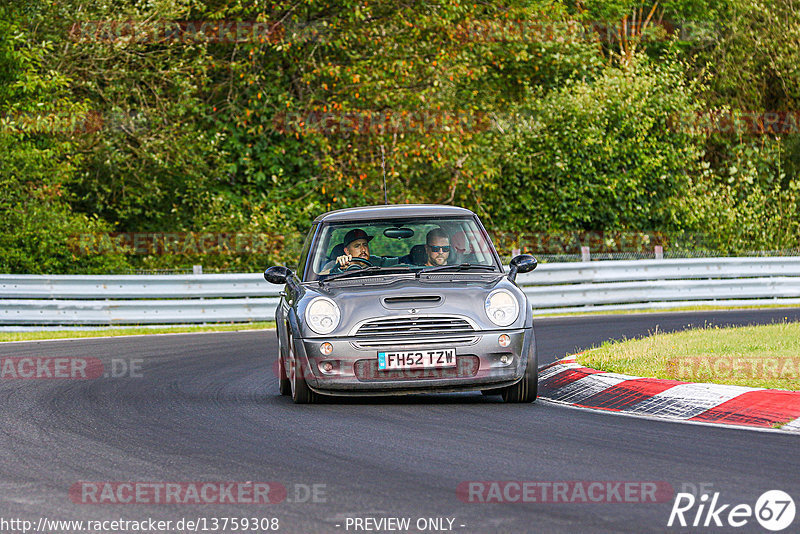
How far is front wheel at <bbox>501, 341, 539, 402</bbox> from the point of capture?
9.23 m

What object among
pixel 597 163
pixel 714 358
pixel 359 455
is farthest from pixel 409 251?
pixel 597 163

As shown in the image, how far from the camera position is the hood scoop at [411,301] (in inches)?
356

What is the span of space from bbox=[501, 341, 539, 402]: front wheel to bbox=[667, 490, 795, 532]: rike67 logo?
3.78 metres

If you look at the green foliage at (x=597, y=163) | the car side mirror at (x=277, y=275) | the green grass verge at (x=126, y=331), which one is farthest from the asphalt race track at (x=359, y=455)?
the green foliage at (x=597, y=163)

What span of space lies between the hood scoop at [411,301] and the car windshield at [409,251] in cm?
82

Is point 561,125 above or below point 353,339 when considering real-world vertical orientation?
above

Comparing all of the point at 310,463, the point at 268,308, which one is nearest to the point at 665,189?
the point at 268,308

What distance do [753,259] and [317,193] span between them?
9.47 meters

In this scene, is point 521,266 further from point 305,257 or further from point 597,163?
point 597,163

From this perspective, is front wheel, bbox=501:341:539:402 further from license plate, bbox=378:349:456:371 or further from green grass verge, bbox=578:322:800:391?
green grass verge, bbox=578:322:800:391

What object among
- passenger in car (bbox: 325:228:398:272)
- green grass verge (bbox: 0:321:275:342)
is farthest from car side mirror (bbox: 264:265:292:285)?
green grass verge (bbox: 0:321:275:342)

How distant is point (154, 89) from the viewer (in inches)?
986

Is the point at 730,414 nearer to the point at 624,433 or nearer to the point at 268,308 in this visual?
the point at 624,433

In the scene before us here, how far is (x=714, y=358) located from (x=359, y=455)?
460 cm
